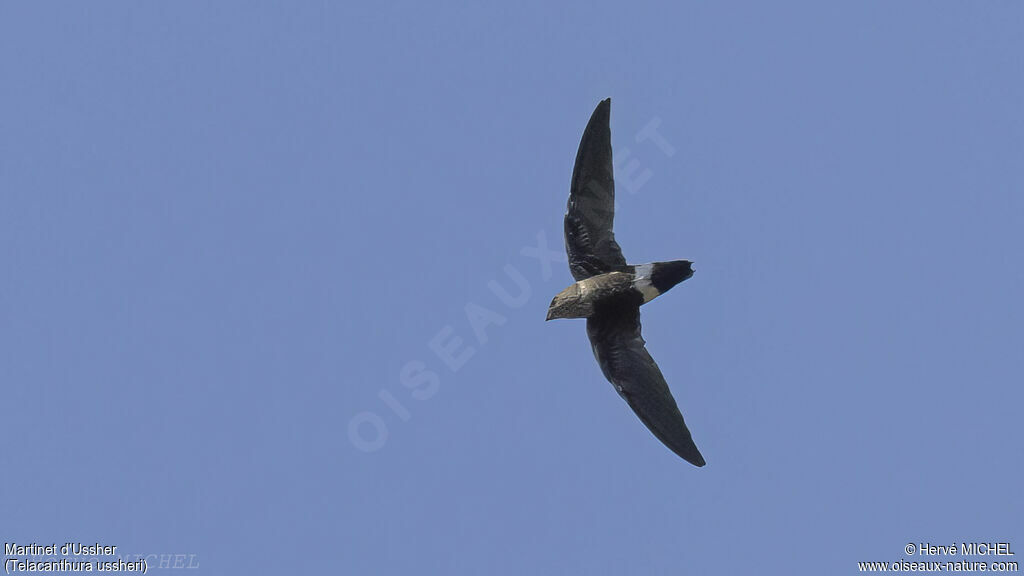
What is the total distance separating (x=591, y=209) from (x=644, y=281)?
4.97ft

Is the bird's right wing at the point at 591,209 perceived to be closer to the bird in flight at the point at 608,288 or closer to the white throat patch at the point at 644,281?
the bird in flight at the point at 608,288

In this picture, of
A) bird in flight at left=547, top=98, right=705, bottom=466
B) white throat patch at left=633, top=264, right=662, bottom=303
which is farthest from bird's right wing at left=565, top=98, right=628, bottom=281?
white throat patch at left=633, top=264, right=662, bottom=303

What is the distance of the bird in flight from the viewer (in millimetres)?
14055

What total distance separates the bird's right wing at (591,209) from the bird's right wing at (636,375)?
2.88ft

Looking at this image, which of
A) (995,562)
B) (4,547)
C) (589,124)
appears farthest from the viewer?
(589,124)

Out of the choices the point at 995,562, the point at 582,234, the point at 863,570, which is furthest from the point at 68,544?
the point at 995,562

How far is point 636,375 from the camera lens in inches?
564

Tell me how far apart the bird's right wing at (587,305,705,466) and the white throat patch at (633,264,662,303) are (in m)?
0.31

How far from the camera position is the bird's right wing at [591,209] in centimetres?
1505

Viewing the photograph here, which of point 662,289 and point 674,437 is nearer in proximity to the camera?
point 674,437

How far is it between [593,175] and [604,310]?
229 cm

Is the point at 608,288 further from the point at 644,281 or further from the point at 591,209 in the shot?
the point at 591,209

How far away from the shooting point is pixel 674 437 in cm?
1360

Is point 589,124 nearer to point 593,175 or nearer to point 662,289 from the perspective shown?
point 593,175
